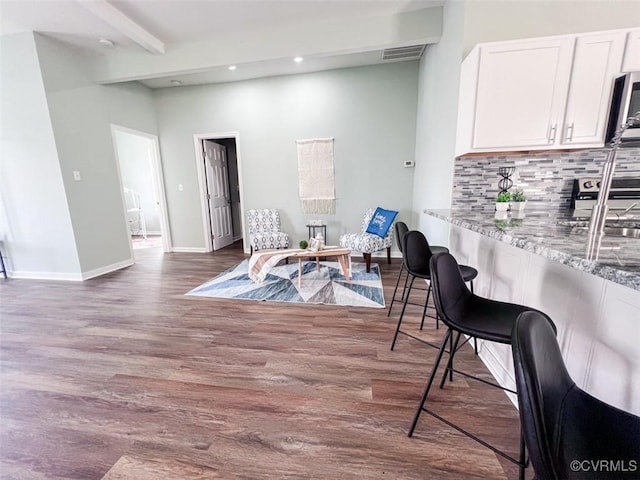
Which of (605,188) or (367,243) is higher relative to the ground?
(605,188)

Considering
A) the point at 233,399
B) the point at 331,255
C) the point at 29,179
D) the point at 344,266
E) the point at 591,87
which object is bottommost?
the point at 233,399

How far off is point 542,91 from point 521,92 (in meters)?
0.14

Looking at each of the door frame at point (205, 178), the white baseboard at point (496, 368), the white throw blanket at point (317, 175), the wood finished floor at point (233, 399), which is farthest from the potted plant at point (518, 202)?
the door frame at point (205, 178)

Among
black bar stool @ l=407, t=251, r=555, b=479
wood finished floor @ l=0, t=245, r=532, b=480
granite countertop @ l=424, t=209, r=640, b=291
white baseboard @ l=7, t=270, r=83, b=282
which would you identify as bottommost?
wood finished floor @ l=0, t=245, r=532, b=480

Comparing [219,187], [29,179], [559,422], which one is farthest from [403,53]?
[29,179]

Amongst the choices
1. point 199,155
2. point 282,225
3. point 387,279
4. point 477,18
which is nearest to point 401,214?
point 387,279

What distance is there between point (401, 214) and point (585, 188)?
2.36 metres

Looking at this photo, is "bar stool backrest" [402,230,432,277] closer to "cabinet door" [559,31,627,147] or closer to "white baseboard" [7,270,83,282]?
"cabinet door" [559,31,627,147]

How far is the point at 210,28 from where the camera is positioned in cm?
310

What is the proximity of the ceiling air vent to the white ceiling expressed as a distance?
18cm

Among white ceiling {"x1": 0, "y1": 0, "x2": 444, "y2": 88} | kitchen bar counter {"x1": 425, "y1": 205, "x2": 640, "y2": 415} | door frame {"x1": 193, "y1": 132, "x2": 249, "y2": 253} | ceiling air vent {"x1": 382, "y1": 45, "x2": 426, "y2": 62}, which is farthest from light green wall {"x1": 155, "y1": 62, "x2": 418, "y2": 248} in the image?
kitchen bar counter {"x1": 425, "y1": 205, "x2": 640, "y2": 415}

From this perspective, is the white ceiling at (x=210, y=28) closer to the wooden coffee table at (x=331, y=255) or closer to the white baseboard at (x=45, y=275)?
the wooden coffee table at (x=331, y=255)

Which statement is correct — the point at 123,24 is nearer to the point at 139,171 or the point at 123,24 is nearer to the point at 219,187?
the point at 219,187

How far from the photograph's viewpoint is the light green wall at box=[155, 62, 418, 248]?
4098 mm
